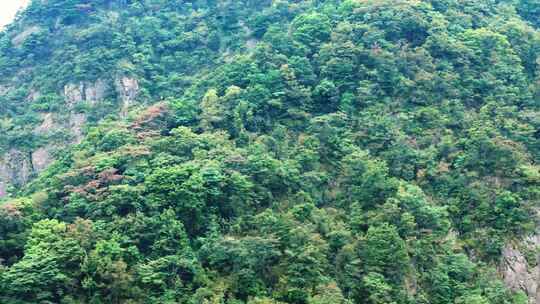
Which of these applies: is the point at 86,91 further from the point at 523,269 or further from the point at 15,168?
the point at 523,269

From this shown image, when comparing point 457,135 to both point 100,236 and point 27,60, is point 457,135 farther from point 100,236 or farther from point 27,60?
point 27,60

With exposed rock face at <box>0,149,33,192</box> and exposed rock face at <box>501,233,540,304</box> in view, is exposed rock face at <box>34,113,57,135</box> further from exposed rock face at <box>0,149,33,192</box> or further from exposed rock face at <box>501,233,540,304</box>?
exposed rock face at <box>501,233,540,304</box>

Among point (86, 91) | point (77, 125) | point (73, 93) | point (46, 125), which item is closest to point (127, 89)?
point (86, 91)

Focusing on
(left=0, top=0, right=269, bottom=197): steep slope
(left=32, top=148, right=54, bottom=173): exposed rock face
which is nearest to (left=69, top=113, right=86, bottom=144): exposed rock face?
(left=0, top=0, right=269, bottom=197): steep slope

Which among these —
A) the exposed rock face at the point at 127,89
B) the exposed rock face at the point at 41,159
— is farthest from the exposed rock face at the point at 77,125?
the exposed rock face at the point at 127,89

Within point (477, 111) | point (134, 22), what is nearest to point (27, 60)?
point (134, 22)
